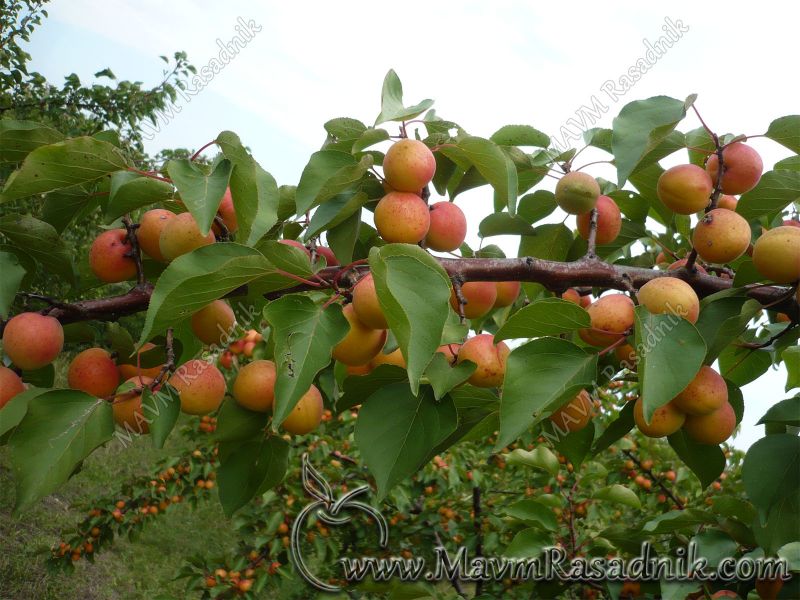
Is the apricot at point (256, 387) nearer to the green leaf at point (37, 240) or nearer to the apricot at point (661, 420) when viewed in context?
the green leaf at point (37, 240)

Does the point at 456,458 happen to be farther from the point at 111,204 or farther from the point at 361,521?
the point at 111,204

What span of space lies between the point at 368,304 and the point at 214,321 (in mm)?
355

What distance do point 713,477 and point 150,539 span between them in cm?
540

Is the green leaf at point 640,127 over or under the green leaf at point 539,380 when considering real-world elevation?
over

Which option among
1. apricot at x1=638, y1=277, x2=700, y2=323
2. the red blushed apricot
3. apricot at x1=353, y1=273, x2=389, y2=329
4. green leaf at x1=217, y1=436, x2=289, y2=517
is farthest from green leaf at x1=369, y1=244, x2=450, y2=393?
the red blushed apricot

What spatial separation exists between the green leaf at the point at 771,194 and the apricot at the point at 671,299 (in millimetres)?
363

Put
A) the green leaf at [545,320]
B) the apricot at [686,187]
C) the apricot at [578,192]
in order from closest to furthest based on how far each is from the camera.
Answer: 1. the green leaf at [545,320]
2. the apricot at [686,187]
3. the apricot at [578,192]

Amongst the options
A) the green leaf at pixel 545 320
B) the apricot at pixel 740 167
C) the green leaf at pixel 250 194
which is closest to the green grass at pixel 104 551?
the green leaf at pixel 250 194

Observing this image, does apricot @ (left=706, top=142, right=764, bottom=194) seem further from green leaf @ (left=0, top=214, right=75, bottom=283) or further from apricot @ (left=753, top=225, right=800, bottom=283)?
green leaf @ (left=0, top=214, right=75, bottom=283)

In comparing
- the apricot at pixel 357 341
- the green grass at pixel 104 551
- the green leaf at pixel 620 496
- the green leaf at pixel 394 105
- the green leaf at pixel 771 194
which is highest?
the green leaf at pixel 394 105

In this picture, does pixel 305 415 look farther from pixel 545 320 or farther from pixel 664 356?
pixel 664 356

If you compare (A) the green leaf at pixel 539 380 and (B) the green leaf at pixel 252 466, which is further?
(B) the green leaf at pixel 252 466

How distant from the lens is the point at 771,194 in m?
1.19

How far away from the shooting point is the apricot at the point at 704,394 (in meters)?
0.98
